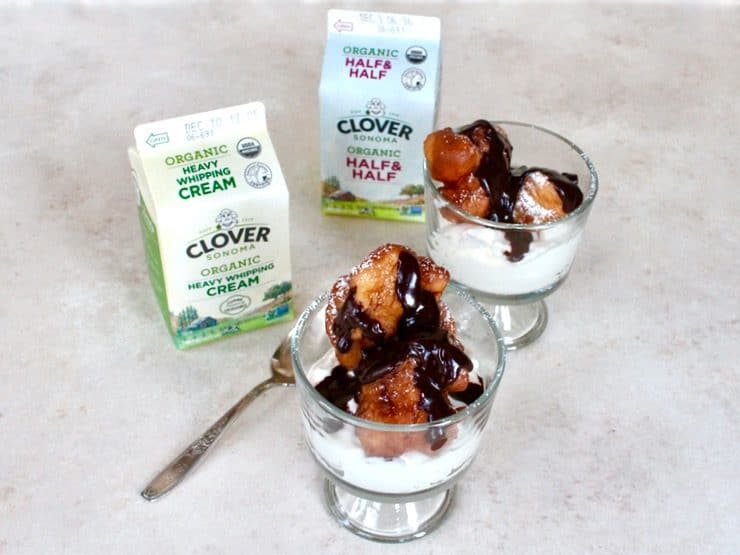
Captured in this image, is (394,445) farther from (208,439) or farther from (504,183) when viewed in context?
(504,183)

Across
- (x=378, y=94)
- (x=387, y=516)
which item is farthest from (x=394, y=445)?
(x=378, y=94)

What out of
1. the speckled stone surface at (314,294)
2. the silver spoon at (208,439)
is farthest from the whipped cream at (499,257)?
the silver spoon at (208,439)

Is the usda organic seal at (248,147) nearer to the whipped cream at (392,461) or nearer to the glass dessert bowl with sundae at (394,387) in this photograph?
the glass dessert bowl with sundae at (394,387)

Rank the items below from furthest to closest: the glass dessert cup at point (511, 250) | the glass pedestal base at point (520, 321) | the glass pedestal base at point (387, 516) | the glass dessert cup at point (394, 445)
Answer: the glass pedestal base at point (520, 321), the glass dessert cup at point (511, 250), the glass pedestal base at point (387, 516), the glass dessert cup at point (394, 445)

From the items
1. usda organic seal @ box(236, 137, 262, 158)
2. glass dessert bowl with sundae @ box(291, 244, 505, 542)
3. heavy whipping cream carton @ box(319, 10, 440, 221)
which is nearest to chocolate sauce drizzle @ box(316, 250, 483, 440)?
glass dessert bowl with sundae @ box(291, 244, 505, 542)

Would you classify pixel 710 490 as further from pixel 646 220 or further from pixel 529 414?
pixel 646 220

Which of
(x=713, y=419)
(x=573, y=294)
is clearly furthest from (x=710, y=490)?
(x=573, y=294)
